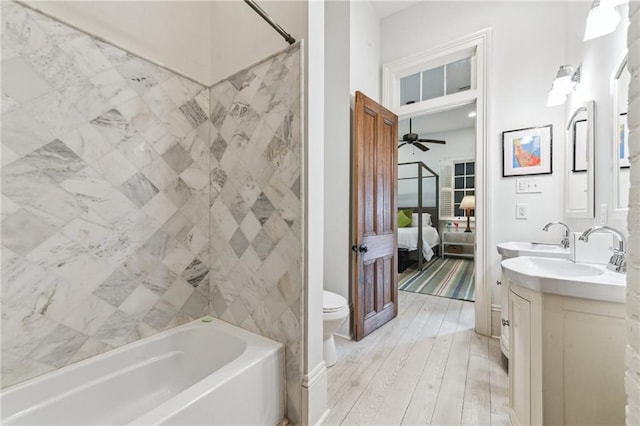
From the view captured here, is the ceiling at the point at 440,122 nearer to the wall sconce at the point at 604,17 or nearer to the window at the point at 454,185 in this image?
the window at the point at 454,185

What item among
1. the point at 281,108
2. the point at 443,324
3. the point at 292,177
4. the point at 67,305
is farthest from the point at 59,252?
the point at 443,324

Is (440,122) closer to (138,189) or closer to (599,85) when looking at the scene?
(599,85)

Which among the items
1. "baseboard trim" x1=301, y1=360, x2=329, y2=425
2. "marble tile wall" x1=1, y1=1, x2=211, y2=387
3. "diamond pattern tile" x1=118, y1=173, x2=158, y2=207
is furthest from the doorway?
"diamond pattern tile" x1=118, y1=173, x2=158, y2=207

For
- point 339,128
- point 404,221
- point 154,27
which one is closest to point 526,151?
point 339,128

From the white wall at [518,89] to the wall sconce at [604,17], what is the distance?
95 centimetres

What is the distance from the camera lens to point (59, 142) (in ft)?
3.76

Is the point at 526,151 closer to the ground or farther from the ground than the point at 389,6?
closer to the ground

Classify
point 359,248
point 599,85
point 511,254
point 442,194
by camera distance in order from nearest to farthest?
point 599,85
point 511,254
point 359,248
point 442,194

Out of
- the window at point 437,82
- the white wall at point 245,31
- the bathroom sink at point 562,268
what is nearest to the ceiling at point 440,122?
the window at point 437,82

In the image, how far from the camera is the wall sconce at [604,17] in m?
1.36

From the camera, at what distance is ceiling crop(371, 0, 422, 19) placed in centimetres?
282

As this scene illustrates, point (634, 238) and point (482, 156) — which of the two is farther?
point (482, 156)

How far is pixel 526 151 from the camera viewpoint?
2293mm

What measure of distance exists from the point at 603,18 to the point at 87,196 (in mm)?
2667
